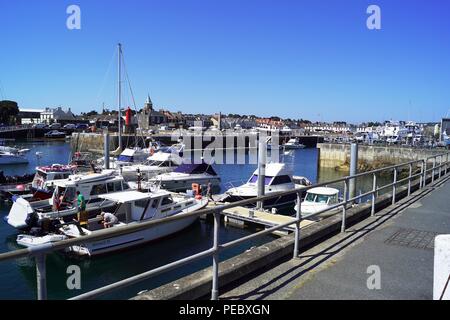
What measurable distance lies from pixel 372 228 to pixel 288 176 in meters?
20.0

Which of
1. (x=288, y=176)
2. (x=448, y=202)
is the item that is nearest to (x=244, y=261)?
(x=448, y=202)

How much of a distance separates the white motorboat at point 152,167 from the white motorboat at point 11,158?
25.3m

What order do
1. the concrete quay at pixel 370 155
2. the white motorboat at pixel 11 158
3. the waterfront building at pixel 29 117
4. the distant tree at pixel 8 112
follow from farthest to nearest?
the waterfront building at pixel 29 117, the distant tree at pixel 8 112, the white motorboat at pixel 11 158, the concrete quay at pixel 370 155

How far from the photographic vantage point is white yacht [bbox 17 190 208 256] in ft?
53.1

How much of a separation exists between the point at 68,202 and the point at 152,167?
53.7 ft

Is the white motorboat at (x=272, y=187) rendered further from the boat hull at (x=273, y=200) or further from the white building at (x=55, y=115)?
the white building at (x=55, y=115)

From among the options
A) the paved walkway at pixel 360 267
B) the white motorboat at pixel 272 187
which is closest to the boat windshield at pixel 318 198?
the white motorboat at pixel 272 187

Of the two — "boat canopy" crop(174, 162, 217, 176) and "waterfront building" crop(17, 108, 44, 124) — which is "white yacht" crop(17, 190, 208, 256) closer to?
"boat canopy" crop(174, 162, 217, 176)

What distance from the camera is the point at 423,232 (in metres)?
7.71

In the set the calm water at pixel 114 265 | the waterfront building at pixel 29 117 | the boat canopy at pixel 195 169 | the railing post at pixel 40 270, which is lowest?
the calm water at pixel 114 265

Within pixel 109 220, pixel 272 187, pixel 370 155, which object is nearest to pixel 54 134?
pixel 370 155

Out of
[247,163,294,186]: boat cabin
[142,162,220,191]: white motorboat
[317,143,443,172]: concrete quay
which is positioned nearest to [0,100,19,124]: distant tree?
[317,143,443,172]: concrete quay

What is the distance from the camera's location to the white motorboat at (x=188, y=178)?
32.5 m
